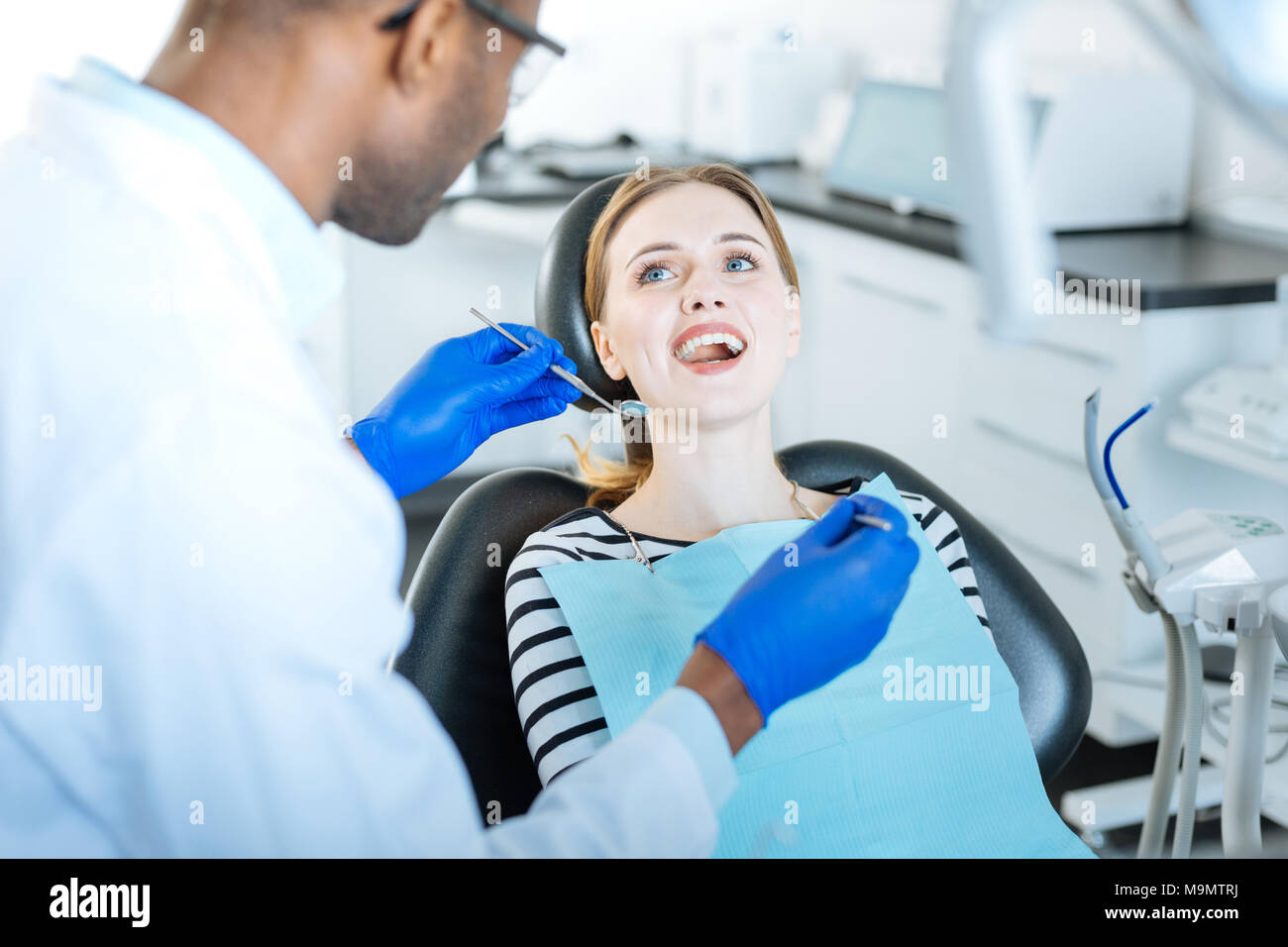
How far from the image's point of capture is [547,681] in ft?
3.88

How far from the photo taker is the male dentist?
0.65 m

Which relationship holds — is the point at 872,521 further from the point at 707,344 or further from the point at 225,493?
the point at 225,493

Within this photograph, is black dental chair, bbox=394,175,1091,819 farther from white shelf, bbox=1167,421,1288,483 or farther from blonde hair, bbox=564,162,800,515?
white shelf, bbox=1167,421,1288,483

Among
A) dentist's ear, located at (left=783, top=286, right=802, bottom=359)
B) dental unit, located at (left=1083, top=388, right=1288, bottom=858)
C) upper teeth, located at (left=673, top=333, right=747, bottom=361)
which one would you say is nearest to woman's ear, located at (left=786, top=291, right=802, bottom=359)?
dentist's ear, located at (left=783, top=286, right=802, bottom=359)

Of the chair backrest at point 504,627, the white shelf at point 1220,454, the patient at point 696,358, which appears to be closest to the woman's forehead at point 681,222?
the patient at point 696,358

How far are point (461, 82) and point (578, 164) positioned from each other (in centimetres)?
281

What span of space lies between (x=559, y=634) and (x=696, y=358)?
39 centimetres

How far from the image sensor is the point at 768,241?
1.47 m

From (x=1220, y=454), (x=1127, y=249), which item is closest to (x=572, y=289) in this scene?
(x=1220, y=454)

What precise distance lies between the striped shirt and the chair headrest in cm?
18

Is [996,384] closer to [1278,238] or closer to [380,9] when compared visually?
[1278,238]

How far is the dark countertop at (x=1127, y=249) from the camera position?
2.17 m
